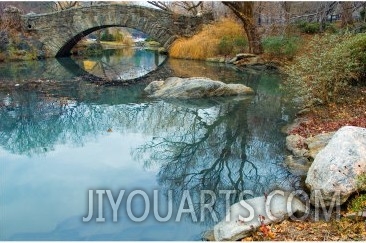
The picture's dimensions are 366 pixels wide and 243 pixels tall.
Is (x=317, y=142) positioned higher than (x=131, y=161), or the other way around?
(x=317, y=142)

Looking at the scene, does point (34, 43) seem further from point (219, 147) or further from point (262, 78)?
point (219, 147)

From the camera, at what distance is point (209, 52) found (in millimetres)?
20828

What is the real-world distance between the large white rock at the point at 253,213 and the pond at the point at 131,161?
1.09 ft

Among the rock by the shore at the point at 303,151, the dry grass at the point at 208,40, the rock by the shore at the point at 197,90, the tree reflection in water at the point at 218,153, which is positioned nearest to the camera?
the tree reflection in water at the point at 218,153

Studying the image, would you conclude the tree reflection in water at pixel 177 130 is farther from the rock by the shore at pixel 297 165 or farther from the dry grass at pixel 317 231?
the dry grass at pixel 317 231

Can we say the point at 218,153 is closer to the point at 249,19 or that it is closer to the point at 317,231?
the point at 317,231

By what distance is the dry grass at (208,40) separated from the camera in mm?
20672

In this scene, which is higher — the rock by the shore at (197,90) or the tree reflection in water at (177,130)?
the rock by the shore at (197,90)

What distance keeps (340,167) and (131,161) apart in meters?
3.24

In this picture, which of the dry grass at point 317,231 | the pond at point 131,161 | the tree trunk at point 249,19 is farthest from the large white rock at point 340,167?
the tree trunk at point 249,19

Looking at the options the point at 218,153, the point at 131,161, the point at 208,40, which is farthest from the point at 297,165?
the point at 208,40

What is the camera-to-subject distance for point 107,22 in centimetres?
2267

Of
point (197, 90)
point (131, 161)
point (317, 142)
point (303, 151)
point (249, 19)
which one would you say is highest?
point (249, 19)

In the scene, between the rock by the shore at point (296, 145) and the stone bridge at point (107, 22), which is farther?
the stone bridge at point (107, 22)
